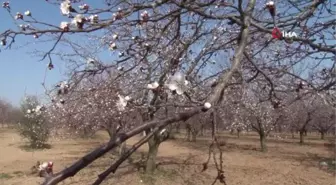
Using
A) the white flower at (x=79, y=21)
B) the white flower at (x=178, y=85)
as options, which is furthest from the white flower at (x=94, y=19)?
the white flower at (x=178, y=85)

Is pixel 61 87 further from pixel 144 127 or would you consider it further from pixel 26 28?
pixel 144 127

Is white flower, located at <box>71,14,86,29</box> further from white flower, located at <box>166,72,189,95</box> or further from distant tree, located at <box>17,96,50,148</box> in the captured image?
distant tree, located at <box>17,96,50,148</box>

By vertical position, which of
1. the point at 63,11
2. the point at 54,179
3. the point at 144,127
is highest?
the point at 63,11

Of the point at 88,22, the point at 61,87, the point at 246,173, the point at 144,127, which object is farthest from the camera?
the point at 246,173

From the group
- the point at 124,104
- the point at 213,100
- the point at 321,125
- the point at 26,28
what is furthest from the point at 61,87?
the point at 321,125

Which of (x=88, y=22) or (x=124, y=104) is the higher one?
(x=88, y=22)

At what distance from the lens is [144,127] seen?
122cm

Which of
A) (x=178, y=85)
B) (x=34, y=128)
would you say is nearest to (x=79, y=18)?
(x=178, y=85)

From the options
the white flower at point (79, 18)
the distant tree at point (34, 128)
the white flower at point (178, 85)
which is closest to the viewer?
the white flower at point (178, 85)

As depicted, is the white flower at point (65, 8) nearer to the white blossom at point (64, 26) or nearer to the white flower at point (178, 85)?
the white blossom at point (64, 26)

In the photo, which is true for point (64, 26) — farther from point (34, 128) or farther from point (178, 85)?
point (34, 128)

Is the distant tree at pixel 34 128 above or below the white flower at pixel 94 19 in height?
below

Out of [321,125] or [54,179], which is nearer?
[54,179]

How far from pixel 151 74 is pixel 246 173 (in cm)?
1049
